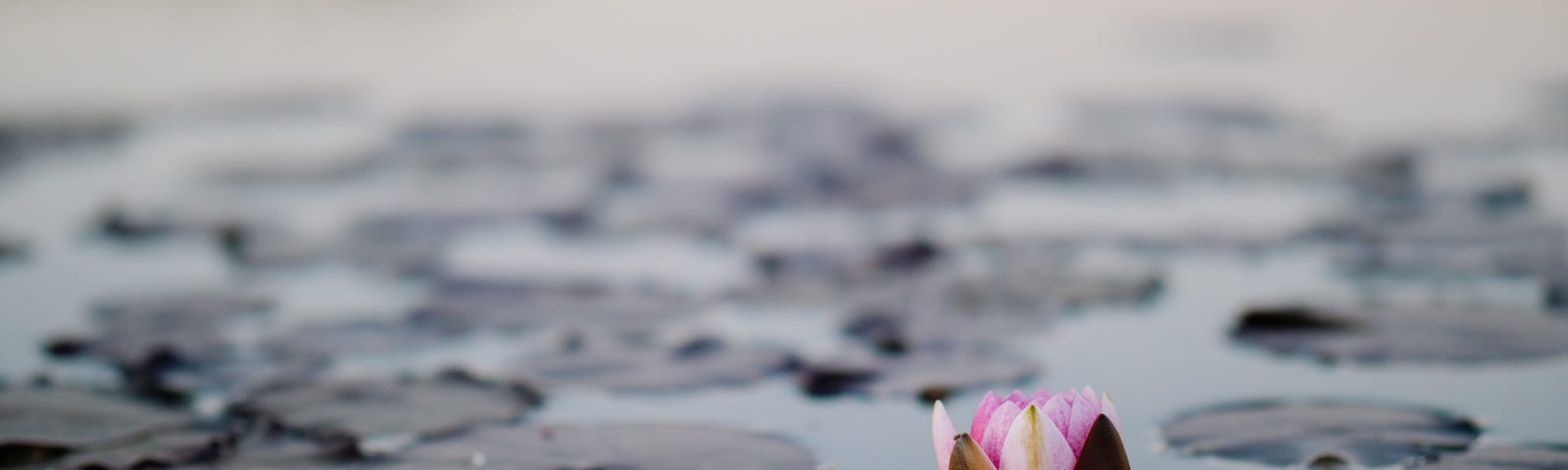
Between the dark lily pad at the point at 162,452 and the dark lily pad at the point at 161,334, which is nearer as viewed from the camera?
the dark lily pad at the point at 162,452

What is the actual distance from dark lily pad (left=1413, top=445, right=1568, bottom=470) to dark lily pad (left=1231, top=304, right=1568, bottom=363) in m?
0.50

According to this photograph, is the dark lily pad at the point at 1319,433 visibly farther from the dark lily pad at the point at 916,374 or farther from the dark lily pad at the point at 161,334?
the dark lily pad at the point at 161,334

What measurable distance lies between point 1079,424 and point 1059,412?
0.07ft

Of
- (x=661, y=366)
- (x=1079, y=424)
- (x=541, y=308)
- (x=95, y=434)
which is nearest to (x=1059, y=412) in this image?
(x=1079, y=424)

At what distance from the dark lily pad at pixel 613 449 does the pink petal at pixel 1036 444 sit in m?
0.42

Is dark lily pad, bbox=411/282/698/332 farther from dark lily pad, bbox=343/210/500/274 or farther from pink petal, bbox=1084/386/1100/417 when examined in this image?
pink petal, bbox=1084/386/1100/417

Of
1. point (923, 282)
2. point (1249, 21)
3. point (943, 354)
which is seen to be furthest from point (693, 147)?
point (1249, 21)

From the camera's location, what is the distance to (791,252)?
130 inches

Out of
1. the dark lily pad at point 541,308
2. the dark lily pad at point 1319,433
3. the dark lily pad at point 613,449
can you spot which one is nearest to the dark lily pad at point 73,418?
the dark lily pad at point 613,449

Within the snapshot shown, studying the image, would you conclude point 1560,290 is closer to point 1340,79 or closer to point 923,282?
point 923,282

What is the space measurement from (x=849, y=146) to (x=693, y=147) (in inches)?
27.6

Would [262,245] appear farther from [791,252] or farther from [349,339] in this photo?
[791,252]

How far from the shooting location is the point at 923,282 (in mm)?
2896

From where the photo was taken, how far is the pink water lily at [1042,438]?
52.8 inches
